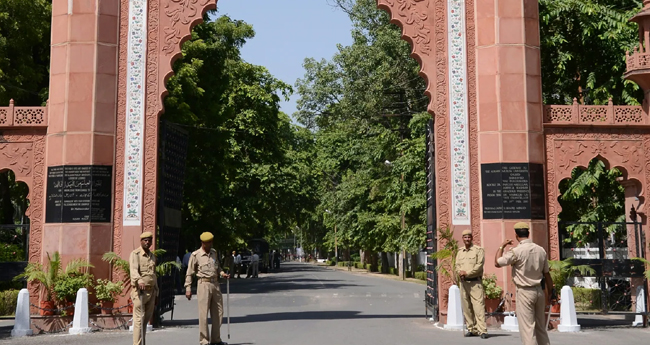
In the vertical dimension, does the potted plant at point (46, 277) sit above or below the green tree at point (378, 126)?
below

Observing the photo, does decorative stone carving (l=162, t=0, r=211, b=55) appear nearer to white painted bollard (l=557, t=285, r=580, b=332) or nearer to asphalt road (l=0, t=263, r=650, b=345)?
asphalt road (l=0, t=263, r=650, b=345)

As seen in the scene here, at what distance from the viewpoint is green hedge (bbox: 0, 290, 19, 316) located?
18.1 meters

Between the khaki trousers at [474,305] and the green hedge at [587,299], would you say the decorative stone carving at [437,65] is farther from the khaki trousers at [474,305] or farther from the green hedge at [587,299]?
the green hedge at [587,299]

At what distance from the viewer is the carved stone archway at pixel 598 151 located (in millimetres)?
14734

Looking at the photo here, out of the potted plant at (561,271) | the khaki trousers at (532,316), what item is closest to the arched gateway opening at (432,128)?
the potted plant at (561,271)

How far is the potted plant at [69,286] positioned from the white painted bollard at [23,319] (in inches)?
23.3

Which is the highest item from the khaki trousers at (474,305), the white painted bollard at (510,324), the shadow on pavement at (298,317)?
the khaki trousers at (474,305)

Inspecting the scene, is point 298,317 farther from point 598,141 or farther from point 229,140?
point 229,140

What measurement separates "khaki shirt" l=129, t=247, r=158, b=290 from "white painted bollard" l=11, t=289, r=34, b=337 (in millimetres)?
3734

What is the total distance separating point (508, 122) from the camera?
14.6 m

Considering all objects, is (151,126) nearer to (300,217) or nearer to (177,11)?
(177,11)

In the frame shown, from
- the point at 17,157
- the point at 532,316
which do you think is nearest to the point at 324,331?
the point at 532,316

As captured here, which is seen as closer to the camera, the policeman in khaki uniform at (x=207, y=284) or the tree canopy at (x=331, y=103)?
the policeman in khaki uniform at (x=207, y=284)

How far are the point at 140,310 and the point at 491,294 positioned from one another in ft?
21.9
